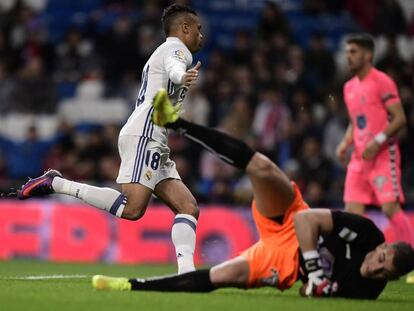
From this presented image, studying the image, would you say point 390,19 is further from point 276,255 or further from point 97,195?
point 276,255

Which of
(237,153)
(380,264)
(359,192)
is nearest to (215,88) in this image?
(359,192)

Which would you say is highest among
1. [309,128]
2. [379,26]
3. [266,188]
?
[379,26]

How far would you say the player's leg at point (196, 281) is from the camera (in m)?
7.62

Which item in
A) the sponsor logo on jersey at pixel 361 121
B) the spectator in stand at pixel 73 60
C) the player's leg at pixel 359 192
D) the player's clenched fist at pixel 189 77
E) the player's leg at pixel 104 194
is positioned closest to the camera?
the player's clenched fist at pixel 189 77

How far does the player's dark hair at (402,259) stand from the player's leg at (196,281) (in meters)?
1.01

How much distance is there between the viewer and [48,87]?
688 inches

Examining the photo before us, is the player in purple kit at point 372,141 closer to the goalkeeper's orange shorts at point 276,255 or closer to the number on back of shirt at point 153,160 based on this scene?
the number on back of shirt at point 153,160

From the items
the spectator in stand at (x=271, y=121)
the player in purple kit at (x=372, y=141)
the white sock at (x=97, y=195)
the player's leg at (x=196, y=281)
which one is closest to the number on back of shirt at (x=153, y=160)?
the white sock at (x=97, y=195)

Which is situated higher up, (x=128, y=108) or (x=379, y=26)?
(x=379, y=26)

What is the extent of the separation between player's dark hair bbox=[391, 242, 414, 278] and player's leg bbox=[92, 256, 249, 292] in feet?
3.30

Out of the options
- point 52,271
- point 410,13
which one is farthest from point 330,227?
point 410,13

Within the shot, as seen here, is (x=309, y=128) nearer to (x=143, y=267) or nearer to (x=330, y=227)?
(x=143, y=267)

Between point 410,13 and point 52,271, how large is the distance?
10.6m

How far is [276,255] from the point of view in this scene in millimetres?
7609
